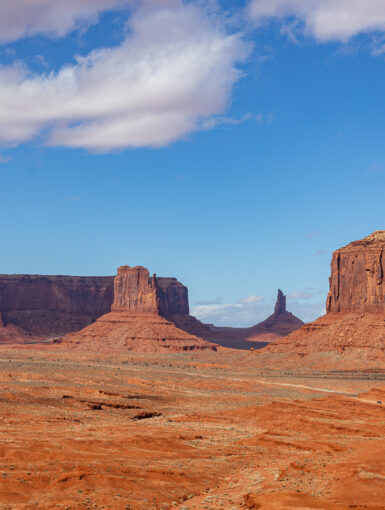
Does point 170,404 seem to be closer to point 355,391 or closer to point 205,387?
point 205,387

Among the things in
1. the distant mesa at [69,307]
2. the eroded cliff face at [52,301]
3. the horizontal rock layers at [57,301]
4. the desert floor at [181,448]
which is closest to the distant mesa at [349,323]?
the desert floor at [181,448]

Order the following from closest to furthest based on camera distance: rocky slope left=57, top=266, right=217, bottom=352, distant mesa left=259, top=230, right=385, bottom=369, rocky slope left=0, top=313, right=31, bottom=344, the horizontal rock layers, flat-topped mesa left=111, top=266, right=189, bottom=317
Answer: distant mesa left=259, top=230, right=385, bottom=369, rocky slope left=57, top=266, right=217, bottom=352, flat-topped mesa left=111, top=266, right=189, bottom=317, rocky slope left=0, top=313, right=31, bottom=344, the horizontal rock layers

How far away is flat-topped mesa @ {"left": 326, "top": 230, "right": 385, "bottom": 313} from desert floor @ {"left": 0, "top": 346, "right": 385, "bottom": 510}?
41.7 metres

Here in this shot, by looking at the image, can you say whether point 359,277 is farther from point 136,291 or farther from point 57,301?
point 57,301

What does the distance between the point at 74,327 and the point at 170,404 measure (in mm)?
137947

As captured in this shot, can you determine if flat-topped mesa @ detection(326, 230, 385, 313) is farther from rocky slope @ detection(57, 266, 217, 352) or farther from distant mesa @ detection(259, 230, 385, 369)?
rocky slope @ detection(57, 266, 217, 352)

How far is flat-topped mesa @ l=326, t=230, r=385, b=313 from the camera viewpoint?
332ft

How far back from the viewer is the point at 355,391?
68.8 m

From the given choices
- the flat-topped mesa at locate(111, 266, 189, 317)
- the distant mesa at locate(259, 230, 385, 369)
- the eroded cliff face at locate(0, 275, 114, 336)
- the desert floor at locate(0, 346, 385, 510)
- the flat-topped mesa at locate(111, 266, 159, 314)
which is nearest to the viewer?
the desert floor at locate(0, 346, 385, 510)

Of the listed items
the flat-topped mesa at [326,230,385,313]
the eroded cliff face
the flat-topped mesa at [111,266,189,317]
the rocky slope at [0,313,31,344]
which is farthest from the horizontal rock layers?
the flat-topped mesa at [326,230,385,313]

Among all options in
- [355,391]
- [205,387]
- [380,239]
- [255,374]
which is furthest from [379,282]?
[205,387]

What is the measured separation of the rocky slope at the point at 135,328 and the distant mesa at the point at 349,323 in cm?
3326

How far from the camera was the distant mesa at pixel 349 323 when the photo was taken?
94.8 meters

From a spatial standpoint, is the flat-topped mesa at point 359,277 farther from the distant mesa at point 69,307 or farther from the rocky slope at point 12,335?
the rocky slope at point 12,335
